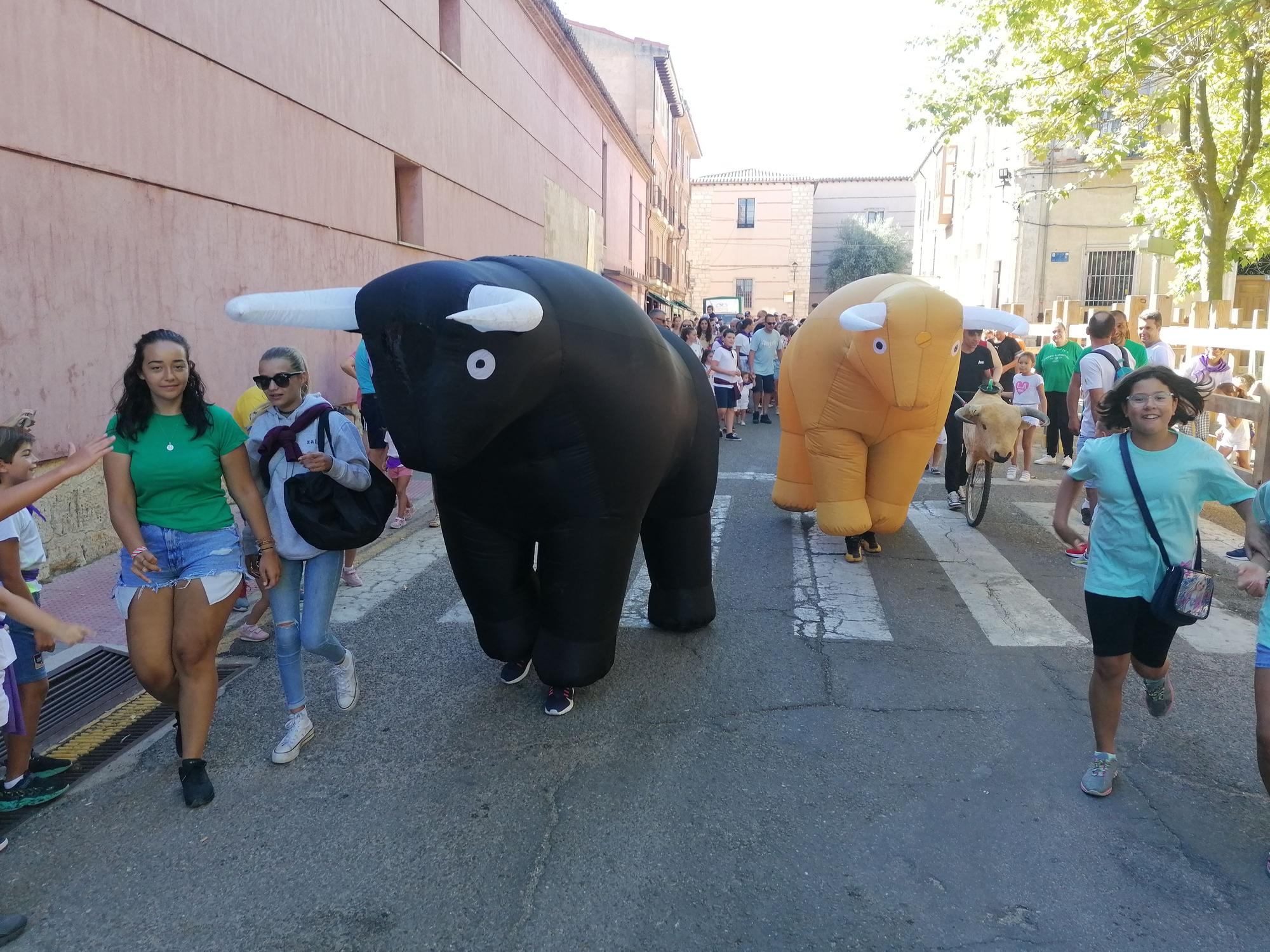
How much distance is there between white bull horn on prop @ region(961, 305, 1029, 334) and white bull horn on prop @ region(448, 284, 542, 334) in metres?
3.46

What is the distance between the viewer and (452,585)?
6.20 m

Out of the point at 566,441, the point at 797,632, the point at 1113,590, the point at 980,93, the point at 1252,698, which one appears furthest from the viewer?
the point at 980,93

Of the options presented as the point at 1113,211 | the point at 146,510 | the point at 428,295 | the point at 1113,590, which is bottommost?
the point at 1113,590

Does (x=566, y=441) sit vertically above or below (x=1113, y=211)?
below

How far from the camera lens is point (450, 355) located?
3168 mm

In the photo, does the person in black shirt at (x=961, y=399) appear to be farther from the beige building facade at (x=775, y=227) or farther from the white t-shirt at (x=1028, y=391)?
the beige building facade at (x=775, y=227)

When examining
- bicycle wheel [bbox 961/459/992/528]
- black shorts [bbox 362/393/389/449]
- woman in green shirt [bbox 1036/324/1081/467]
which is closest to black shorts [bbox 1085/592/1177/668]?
bicycle wheel [bbox 961/459/992/528]

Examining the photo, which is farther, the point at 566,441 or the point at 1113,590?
the point at 566,441

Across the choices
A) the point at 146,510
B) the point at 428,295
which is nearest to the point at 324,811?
the point at 146,510

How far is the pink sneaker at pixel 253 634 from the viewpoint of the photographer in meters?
5.16

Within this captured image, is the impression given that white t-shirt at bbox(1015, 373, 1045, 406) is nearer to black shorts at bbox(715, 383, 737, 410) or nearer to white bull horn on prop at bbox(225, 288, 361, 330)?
black shorts at bbox(715, 383, 737, 410)

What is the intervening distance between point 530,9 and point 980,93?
7.81m

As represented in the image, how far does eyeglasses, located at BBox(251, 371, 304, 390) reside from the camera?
12.1 feet

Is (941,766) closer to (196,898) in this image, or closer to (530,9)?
(196,898)
